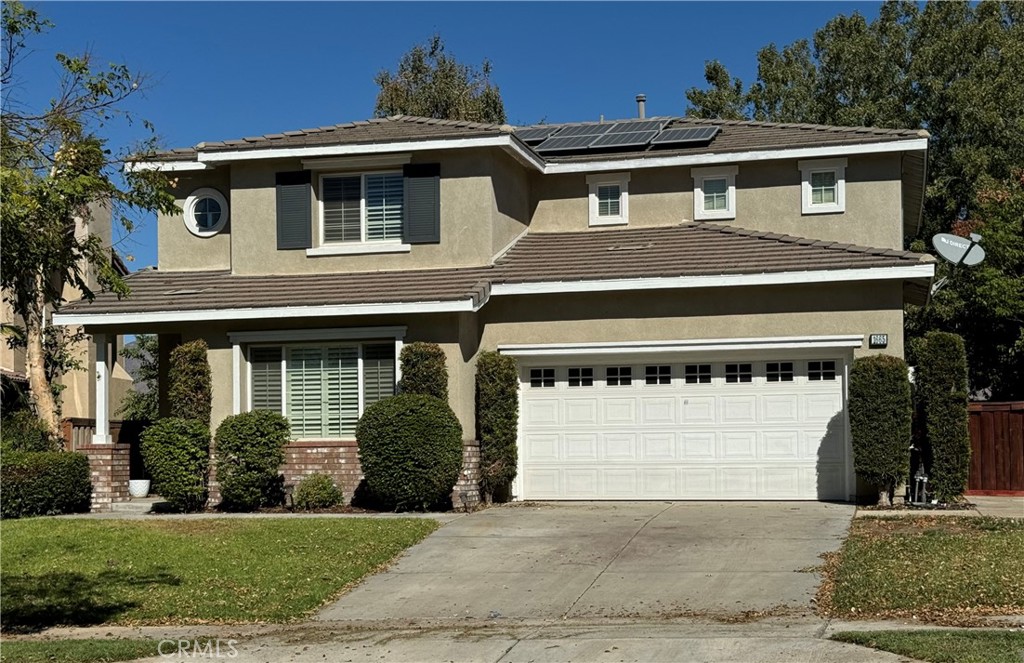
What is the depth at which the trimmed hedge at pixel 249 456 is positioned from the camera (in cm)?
1922

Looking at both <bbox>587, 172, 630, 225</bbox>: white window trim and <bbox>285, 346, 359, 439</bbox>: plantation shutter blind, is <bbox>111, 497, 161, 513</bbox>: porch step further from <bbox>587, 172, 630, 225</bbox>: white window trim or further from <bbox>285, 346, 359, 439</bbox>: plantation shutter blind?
<bbox>587, 172, 630, 225</bbox>: white window trim

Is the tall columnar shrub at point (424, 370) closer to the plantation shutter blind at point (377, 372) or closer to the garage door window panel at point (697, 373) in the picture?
the plantation shutter blind at point (377, 372)

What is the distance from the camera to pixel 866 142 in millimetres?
21094

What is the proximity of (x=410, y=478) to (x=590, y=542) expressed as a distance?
361cm

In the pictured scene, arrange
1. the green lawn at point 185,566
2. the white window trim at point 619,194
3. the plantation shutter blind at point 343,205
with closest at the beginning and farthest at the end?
the green lawn at point 185,566, the plantation shutter blind at point 343,205, the white window trim at point 619,194

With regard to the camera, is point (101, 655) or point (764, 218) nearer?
point (101, 655)

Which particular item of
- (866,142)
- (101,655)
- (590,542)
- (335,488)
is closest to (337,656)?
(101,655)

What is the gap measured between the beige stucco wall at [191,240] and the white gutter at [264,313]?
8.03 feet

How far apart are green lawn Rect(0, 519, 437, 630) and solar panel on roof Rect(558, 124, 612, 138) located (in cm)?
1016

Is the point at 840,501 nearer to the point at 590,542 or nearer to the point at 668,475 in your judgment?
the point at 668,475

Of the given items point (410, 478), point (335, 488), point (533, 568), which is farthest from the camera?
point (335, 488)

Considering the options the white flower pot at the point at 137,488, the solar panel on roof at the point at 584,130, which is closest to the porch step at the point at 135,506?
the white flower pot at the point at 137,488

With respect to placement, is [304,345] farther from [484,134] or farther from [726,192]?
[726,192]

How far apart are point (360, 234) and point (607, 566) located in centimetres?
901
